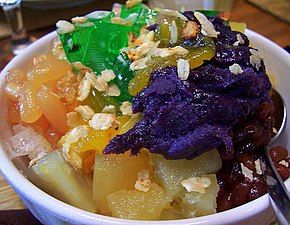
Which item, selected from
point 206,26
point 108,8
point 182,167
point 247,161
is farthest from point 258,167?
point 108,8

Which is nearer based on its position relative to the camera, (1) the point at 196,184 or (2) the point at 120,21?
(1) the point at 196,184

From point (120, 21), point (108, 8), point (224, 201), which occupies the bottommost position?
point (108, 8)

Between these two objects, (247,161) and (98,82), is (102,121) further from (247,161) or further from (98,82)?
(247,161)

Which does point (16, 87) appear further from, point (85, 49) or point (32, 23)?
point (32, 23)

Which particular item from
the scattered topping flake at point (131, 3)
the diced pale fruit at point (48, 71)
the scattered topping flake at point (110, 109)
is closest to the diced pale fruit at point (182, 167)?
the scattered topping flake at point (110, 109)

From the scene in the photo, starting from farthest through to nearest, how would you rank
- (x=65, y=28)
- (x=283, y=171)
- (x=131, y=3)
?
(x=131, y=3) < (x=65, y=28) < (x=283, y=171)

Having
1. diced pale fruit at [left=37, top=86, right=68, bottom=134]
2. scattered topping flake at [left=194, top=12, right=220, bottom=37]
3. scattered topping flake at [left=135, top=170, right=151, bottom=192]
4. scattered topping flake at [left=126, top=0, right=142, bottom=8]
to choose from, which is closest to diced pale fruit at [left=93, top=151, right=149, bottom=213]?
scattered topping flake at [left=135, top=170, right=151, bottom=192]

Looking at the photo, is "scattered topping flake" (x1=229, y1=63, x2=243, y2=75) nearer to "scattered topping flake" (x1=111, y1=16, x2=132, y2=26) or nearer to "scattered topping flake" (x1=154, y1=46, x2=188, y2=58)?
"scattered topping flake" (x1=154, y1=46, x2=188, y2=58)
